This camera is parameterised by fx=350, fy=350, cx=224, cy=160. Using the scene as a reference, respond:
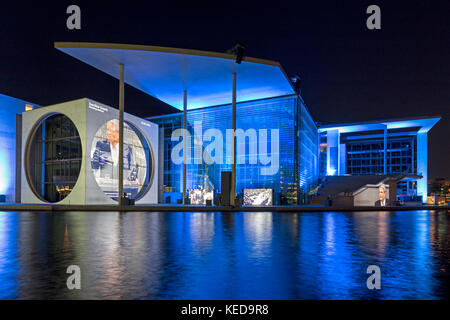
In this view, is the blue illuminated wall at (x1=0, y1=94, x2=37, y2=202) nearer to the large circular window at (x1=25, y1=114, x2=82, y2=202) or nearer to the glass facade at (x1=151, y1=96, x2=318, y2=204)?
Answer: the large circular window at (x1=25, y1=114, x2=82, y2=202)

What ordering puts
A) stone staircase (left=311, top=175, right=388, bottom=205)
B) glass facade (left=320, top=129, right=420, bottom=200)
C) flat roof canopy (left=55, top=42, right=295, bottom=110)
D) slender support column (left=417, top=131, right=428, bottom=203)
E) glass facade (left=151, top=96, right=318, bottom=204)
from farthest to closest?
glass facade (left=320, top=129, right=420, bottom=200)
slender support column (left=417, top=131, right=428, bottom=203)
stone staircase (left=311, top=175, right=388, bottom=205)
glass facade (left=151, top=96, right=318, bottom=204)
flat roof canopy (left=55, top=42, right=295, bottom=110)

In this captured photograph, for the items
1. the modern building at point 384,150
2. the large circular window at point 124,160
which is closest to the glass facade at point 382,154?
the modern building at point 384,150

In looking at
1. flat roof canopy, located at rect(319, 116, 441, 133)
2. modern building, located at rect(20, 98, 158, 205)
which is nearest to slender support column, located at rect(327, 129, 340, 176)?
flat roof canopy, located at rect(319, 116, 441, 133)

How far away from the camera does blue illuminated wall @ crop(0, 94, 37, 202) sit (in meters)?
34.8

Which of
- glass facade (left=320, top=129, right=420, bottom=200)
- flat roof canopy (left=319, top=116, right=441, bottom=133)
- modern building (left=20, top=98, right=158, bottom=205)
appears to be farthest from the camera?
glass facade (left=320, top=129, right=420, bottom=200)

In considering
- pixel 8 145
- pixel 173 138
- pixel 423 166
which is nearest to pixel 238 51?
pixel 173 138

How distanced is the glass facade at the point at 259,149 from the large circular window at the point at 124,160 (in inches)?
151

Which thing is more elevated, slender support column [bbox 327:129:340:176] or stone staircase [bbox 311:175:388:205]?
slender support column [bbox 327:129:340:176]

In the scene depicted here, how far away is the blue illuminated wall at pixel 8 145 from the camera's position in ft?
114

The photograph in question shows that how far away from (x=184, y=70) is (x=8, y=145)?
20.4 meters

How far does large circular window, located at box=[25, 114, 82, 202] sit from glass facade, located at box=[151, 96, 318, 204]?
478 inches

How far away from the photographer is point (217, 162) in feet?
126

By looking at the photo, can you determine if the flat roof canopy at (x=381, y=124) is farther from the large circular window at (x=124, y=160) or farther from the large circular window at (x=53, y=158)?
the large circular window at (x=53, y=158)

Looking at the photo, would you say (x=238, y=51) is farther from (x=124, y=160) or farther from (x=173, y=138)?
(x=173, y=138)
